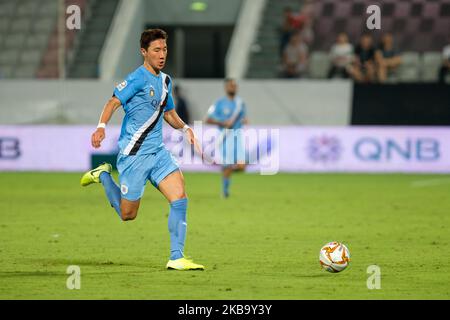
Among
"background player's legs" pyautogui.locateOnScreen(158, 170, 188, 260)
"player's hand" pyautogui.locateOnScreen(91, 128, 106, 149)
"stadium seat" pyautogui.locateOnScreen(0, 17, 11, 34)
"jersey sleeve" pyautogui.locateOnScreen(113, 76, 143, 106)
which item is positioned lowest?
"background player's legs" pyautogui.locateOnScreen(158, 170, 188, 260)

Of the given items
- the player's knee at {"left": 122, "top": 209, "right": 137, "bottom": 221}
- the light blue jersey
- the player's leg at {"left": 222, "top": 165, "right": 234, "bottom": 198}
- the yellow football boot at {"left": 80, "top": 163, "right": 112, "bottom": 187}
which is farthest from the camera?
the light blue jersey

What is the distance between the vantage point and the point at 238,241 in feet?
42.1

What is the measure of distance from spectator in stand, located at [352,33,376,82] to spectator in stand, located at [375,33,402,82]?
185mm

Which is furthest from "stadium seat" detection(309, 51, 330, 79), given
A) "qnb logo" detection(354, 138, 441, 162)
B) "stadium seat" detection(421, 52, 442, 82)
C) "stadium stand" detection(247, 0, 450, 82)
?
"qnb logo" detection(354, 138, 441, 162)

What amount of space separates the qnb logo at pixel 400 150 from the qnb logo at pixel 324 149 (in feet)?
1.55

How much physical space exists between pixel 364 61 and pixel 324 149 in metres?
2.41

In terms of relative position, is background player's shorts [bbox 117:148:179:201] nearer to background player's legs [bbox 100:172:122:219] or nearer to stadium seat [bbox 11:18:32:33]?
background player's legs [bbox 100:172:122:219]

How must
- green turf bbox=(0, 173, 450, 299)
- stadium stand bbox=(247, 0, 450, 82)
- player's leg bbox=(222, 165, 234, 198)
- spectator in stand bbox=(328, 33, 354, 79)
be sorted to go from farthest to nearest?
stadium stand bbox=(247, 0, 450, 82), spectator in stand bbox=(328, 33, 354, 79), player's leg bbox=(222, 165, 234, 198), green turf bbox=(0, 173, 450, 299)

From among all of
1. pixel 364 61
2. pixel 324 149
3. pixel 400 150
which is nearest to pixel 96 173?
pixel 324 149

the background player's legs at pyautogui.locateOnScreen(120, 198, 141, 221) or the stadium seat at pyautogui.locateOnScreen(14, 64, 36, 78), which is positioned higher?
the stadium seat at pyautogui.locateOnScreen(14, 64, 36, 78)

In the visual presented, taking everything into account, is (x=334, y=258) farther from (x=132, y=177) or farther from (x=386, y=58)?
(x=386, y=58)

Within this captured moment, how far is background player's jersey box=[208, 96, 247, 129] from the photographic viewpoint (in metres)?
19.5

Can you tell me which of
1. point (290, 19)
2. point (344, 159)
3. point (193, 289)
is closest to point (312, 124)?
point (344, 159)
